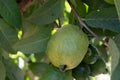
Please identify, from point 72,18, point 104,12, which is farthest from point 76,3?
point 104,12

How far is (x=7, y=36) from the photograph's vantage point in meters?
1.29

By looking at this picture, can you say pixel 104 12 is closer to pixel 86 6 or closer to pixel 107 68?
pixel 86 6

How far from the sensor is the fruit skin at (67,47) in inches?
41.4

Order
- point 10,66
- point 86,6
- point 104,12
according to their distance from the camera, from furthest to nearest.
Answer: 1. point 10,66
2. point 86,6
3. point 104,12

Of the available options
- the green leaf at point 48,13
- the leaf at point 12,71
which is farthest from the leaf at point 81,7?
the leaf at point 12,71

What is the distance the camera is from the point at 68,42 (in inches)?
42.2

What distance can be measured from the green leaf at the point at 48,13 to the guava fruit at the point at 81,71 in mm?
186

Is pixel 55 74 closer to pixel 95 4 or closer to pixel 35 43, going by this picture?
pixel 35 43

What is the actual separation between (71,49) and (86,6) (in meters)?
0.40

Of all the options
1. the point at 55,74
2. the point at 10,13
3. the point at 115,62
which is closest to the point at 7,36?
the point at 10,13

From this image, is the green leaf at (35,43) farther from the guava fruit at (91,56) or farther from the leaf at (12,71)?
the leaf at (12,71)


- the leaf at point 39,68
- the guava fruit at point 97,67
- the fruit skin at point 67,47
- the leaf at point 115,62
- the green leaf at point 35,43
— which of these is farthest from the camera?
the leaf at point 39,68

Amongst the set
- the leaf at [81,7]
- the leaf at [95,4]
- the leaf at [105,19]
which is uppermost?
the leaf at [105,19]

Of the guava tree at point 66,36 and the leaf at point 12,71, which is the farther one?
the leaf at point 12,71
